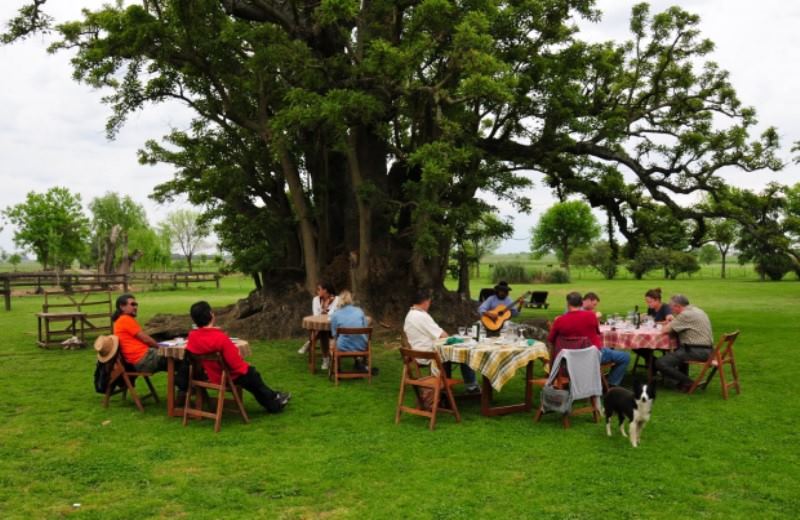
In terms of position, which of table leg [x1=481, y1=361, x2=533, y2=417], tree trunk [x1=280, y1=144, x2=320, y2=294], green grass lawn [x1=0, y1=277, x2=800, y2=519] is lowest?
green grass lawn [x1=0, y1=277, x2=800, y2=519]

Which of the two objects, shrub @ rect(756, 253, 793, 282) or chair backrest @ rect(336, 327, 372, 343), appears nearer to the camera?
chair backrest @ rect(336, 327, 372, 343)

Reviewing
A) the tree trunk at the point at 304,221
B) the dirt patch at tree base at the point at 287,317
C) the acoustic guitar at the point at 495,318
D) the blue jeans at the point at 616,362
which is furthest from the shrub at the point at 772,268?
the blue jeans at the point at 616,362

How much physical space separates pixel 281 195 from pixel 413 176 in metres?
3.60

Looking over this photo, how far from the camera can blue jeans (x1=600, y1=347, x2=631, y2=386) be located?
Result: 8.63 metres

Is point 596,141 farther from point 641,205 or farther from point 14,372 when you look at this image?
point 14,372

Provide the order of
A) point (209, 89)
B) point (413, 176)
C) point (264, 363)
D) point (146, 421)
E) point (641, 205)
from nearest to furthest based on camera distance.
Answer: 1. point (146, 421)
2. point (264, 363)
3. point (209, 89)
4. point (413, 176)
5. point (641, 205)

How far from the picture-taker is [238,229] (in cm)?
1844

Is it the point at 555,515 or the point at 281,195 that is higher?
the point at 281,195

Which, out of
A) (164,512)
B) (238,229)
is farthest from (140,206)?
(164,512)

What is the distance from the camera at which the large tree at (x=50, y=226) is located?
49219 mm

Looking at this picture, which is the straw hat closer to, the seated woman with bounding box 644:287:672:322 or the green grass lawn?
the green grass lawn

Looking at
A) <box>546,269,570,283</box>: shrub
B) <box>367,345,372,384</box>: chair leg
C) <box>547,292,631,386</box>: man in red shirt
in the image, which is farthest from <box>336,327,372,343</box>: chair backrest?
<box>546,269,570,283</box>: shrub

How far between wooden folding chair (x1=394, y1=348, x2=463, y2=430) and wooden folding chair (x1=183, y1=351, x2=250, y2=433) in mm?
1894

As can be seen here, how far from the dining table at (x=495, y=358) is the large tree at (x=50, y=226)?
48723mm
